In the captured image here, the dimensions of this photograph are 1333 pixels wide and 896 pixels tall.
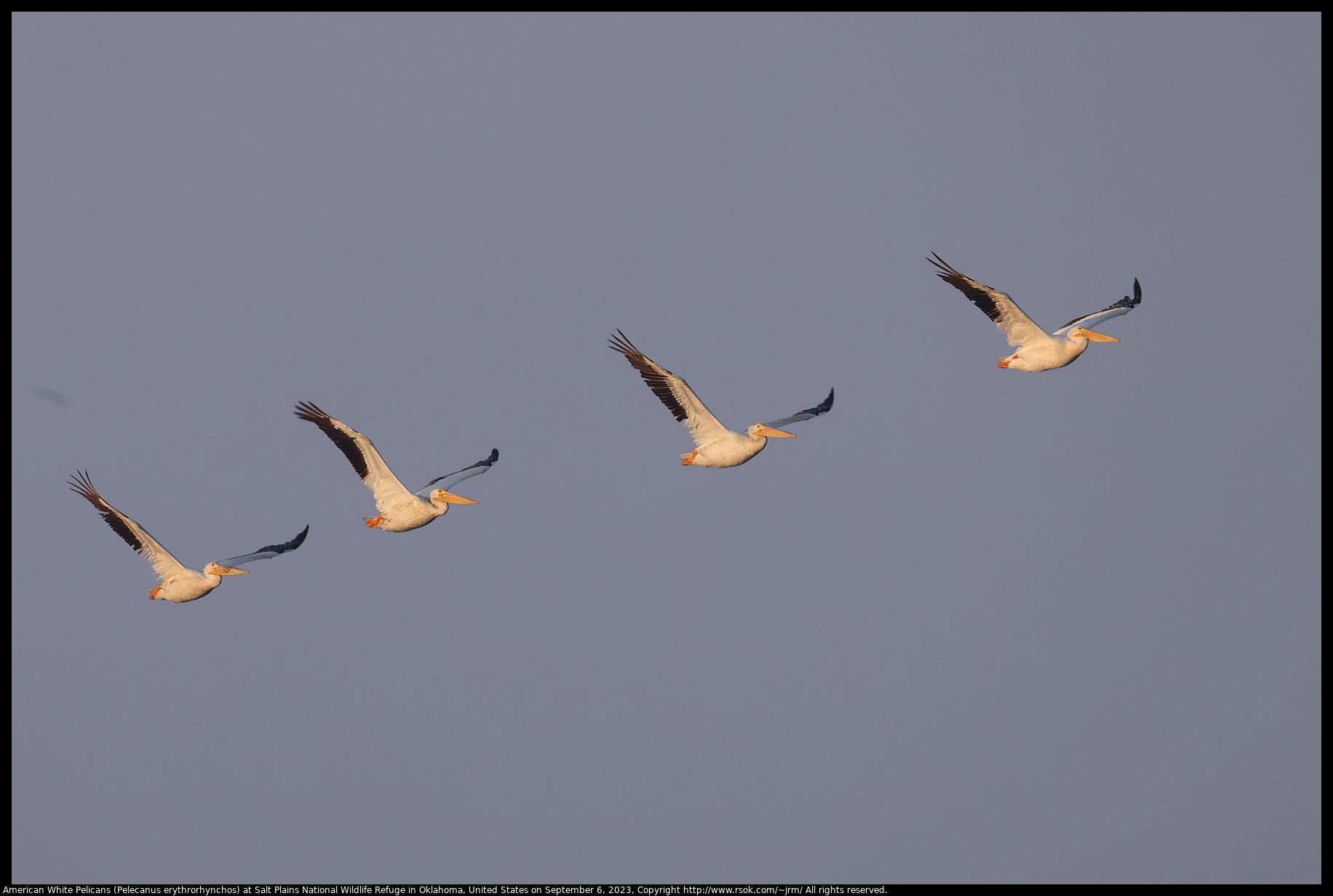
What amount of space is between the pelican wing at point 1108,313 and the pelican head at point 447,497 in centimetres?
841

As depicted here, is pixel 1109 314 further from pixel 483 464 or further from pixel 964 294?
pixel 483 464

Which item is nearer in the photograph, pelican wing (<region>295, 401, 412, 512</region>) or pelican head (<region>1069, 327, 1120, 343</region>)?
pelican wing (<region>295, 401, 412, 512</region>)

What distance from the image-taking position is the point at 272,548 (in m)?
18.7

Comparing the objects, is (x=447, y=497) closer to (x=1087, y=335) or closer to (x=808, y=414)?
(x=808, y=414)

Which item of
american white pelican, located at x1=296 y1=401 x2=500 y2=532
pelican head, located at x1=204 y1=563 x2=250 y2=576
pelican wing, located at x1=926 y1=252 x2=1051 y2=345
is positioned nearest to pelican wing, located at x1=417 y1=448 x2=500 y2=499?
american white pelican, located at x1=296 y1=401 x2=500 y2=532

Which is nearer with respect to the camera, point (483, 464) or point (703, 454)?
point (703, 454)

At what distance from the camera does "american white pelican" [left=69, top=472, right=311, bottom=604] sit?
18062mm

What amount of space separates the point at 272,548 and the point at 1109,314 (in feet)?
39.3

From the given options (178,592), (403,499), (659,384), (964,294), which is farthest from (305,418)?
(964,294)

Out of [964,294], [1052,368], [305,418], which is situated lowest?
[1052,368]

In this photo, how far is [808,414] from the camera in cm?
1906

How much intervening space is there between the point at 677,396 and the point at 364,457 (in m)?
4.10

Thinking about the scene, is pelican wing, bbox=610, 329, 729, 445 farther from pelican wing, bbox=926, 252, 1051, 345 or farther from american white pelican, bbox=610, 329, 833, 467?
pelican wing, bbox=926, 252, 1051, 345

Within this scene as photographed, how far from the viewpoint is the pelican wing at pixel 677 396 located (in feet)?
57.4
